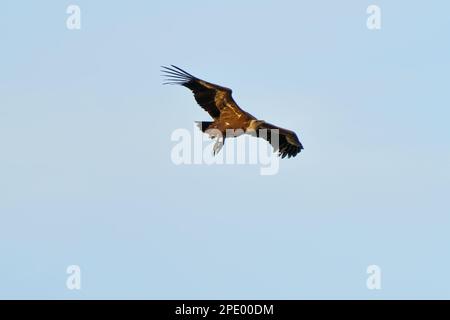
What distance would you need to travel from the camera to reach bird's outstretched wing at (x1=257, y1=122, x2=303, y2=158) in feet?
168

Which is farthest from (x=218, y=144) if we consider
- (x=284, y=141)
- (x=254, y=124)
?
(x=284, y=141)

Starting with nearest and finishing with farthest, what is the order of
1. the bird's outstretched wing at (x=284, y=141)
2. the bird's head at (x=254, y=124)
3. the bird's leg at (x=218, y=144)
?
the bird's leg at (x=218, y=144) → the bird's head at (x=254, y=124) → the bird's outstretched wing at (x=284, y=141)

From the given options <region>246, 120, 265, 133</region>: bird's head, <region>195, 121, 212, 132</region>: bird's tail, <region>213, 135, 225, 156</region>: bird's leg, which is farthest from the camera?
<region>246, 120, 265, 133</region>: bird's head

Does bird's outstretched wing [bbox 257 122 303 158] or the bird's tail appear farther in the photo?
bird's outstretched wing [bbox 257 122 303 158]

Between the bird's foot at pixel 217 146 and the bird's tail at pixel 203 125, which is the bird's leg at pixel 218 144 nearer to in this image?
the bird's foot at pixel 217 146

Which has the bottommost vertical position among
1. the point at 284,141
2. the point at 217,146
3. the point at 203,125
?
the point at 217,146

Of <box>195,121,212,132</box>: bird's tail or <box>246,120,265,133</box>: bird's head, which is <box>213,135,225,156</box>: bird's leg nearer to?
<box>195,121,212,132</box>: bird's tail

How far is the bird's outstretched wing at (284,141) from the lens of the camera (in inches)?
2013

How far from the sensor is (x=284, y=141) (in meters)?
51.6

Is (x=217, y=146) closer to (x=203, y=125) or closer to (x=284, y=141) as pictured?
(x=203, y=125)

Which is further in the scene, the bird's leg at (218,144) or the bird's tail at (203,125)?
the bird's tail at (203,125)
